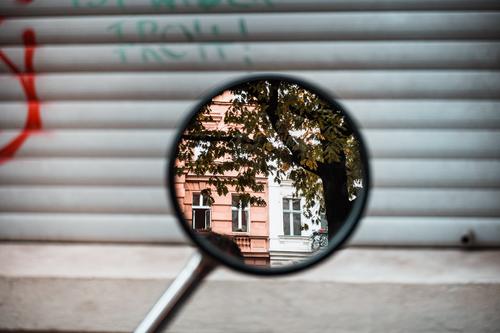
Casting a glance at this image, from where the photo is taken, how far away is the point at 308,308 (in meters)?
2.09

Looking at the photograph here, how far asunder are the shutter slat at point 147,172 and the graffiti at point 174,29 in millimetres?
645

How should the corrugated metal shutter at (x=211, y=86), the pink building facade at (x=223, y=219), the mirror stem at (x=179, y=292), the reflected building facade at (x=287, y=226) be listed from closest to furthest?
the mirror stem at (x=179, y=292) → the pink building facade at (x=223, y=219) → the reflected building facade at (x=287, y=226) → the corrugated metal shutter at (x=211, y=86)

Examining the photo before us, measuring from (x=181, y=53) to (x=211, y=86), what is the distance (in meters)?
0.24

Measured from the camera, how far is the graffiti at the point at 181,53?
7.62 feet

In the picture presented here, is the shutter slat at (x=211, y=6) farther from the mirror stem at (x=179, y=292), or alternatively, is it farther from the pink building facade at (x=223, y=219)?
the mirror stem at (x=179, y=292)

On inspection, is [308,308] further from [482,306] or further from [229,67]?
[229,67]

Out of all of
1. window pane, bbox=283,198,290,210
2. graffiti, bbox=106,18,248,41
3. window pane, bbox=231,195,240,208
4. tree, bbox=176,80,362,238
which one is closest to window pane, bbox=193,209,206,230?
tree, bbox=176,80,362,238

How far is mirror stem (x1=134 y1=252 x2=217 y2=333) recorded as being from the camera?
854mm

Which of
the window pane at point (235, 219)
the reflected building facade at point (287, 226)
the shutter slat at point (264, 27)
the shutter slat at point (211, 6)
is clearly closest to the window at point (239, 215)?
the window pane at point (235, 219)

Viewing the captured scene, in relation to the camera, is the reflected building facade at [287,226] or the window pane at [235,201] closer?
the reflected building facade at [287,226]

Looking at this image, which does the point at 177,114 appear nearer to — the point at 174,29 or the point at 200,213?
the point at 174,29

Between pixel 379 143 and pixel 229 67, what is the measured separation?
0.84m

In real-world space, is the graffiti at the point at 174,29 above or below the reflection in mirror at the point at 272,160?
above

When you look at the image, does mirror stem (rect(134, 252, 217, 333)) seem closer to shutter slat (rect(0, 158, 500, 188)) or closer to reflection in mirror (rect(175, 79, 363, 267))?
reflection in mirror (rect(175, 79, 363, 267))
